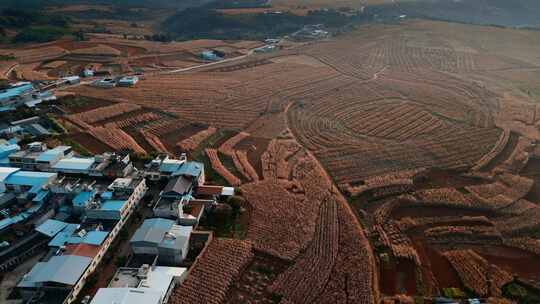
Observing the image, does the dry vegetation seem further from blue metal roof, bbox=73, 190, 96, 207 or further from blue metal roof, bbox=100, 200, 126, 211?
blue metal roof, bbox=73, 190, 96, 207

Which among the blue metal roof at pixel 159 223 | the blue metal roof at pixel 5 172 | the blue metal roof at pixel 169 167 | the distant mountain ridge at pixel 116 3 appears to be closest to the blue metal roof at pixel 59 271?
the blue metal roof at pixel 159 223

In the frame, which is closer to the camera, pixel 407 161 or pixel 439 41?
pixel 407 161

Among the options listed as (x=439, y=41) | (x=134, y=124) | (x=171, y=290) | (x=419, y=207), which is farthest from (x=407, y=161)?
(x=439, y=41)

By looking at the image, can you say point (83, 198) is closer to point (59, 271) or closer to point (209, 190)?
point (59, 271)

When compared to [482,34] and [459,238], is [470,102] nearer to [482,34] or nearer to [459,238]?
[459,238]

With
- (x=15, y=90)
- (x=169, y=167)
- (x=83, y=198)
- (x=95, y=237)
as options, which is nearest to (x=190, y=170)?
(x=169, y=167)

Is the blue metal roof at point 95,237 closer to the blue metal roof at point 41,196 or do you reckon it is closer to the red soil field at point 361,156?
the blue metal roof at point 41,196
